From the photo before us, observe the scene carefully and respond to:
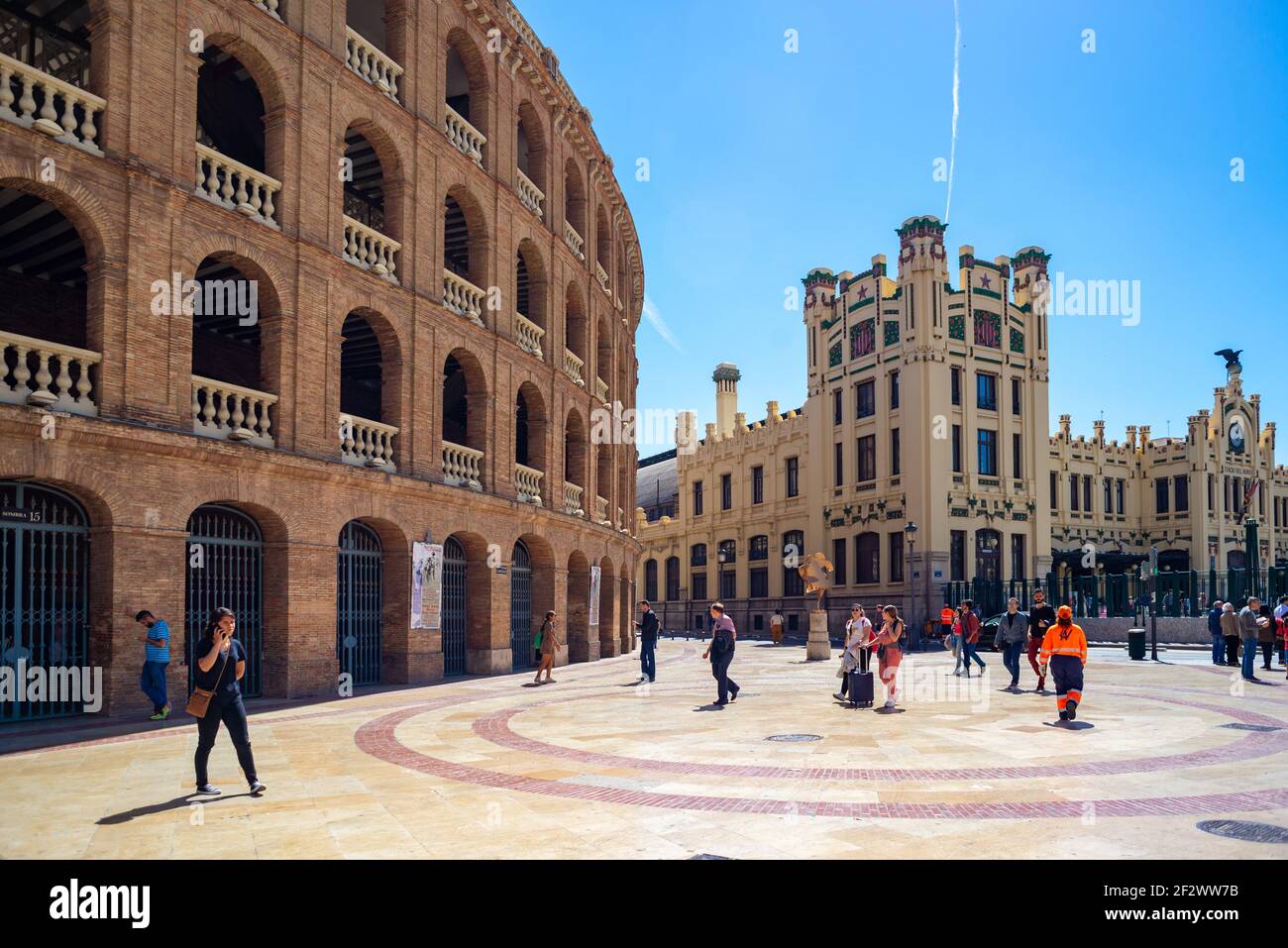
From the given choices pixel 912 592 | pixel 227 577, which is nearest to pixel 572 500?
pixel 227 577

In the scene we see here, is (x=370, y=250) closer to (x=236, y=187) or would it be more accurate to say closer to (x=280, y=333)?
(x=236, y=187)

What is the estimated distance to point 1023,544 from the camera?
162 feet

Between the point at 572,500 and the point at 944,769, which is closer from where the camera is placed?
the point at 944,769

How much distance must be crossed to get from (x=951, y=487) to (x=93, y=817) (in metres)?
42.7

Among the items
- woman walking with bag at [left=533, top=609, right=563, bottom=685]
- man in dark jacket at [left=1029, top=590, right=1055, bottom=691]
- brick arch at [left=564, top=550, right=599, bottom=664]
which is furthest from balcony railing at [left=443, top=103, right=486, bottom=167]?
man in dark jacket at [left=1029, top=590, right=1055, bottom=691]

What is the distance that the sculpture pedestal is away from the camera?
32750 millimetres

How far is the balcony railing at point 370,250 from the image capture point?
20.7m

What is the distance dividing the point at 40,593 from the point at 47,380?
12.4 ft

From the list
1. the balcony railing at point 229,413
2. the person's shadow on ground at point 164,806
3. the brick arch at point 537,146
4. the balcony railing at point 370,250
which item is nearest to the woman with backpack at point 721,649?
the balcony railing at point 229,413

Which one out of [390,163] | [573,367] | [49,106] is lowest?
[573,367]

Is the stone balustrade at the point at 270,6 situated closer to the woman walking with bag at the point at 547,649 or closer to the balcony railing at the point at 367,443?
the balcony railing at the point at 367,443

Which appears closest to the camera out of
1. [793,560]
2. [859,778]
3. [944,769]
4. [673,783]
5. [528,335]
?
[673,783]

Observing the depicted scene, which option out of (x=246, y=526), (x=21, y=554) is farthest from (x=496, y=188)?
(x=21, y=554)

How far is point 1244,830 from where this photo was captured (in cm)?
762
